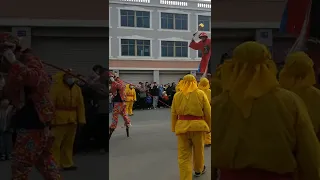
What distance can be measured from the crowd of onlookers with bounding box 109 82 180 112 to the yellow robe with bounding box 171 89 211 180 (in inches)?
235

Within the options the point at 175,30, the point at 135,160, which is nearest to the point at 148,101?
the point at 175,30

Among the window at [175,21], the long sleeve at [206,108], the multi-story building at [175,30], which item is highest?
the window at [175,21]

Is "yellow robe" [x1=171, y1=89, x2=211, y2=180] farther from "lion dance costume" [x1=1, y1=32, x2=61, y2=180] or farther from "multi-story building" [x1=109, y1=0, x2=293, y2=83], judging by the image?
"lion dance costume" [x1=1, y1=32, x2=61, y2=180]

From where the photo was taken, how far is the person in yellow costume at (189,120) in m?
2.66

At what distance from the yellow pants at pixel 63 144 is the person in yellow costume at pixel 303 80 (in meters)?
0.84

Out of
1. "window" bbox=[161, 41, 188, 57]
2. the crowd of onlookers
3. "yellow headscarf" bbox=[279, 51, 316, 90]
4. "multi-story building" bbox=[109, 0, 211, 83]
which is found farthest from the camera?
"window" bbox=[161, 41, 188, 57]

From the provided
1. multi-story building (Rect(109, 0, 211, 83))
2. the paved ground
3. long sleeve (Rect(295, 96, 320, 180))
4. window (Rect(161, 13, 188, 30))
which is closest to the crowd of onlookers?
multi-story building (Rect(109, 0, 211, 83))

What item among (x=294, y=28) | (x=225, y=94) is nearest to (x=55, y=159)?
(x=225, y=94)

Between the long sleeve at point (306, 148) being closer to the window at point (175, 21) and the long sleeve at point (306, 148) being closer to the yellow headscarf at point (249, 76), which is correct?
the yellow headscarf at point (249, 76)

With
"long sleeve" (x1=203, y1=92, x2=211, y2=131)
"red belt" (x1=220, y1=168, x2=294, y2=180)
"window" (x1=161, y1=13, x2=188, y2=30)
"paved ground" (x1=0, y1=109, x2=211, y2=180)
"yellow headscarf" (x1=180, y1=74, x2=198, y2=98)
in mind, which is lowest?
"paved ground" (x1=0, y1=109, x2=211, y2=180)

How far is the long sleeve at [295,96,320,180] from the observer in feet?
3.73

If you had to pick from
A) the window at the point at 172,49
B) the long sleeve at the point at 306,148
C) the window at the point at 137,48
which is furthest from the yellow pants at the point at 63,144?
the window at the point at 172,49

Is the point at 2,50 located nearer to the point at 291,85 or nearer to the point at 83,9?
the point at 83,9

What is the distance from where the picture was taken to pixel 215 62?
4.28ft
